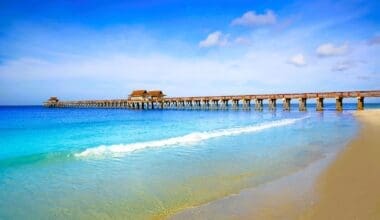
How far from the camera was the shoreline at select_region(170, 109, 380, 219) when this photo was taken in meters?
4.65

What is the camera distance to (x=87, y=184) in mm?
7016

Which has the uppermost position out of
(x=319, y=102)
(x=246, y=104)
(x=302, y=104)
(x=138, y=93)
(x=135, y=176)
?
(x=138, y=93)

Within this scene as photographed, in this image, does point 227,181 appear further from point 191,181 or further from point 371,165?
point 371,165

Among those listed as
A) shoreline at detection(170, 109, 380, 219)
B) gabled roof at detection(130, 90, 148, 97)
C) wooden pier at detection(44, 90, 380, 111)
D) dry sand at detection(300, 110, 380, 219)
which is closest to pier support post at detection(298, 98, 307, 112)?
wooden pier at detection(44, 90, 380, 111)

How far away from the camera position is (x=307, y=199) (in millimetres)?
5336

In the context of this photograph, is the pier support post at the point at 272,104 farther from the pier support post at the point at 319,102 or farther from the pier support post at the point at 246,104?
the pier support post at the point at 319,102

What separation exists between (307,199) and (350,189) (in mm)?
1011

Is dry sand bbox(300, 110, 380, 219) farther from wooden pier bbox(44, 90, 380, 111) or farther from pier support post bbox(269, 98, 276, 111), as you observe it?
pier support post bbox(269, 98, 276, 111)

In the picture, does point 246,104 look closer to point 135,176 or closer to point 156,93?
point 156,93

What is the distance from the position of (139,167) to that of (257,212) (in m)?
4.57

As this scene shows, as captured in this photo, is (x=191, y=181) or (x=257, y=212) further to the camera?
(x=191, y=181)

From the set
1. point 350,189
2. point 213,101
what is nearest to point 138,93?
point 213,101

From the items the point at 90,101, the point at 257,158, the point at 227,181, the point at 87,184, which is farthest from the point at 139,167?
the point at 90,101

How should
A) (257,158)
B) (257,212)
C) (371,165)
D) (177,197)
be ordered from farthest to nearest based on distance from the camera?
(257,158), (371,165), (177,197), (257,212)
